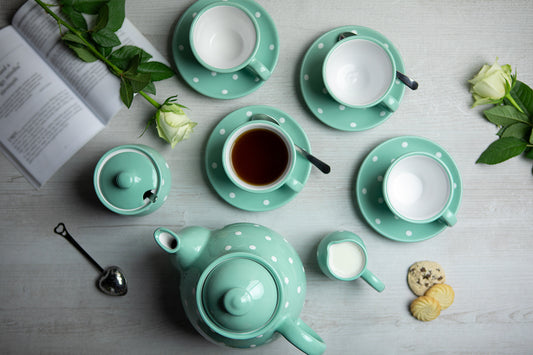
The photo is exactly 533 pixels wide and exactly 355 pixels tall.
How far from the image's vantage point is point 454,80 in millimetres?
912

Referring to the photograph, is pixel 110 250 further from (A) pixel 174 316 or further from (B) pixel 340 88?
(B) pixel 340 88

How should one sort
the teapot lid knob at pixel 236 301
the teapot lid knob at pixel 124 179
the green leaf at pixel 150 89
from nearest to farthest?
1. the teapot lid knob at pixel 236 301
2. the teapot lid knob at pixel 124 179
3. the green leaf at pixel 150 89

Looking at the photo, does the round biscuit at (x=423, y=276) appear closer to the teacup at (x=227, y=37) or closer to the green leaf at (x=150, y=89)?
the teacup at (x=227, y=37)

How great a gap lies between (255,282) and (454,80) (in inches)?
27.3

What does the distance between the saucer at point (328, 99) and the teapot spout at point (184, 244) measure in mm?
392

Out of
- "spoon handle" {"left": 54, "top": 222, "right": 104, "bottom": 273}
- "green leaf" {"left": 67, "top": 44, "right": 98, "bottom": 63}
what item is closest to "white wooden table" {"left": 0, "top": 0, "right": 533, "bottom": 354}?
"spoon handle" {"left": 54, "top": 222, "right": 104, "bottom": 273}

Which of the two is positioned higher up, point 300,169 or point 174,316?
point 300,169

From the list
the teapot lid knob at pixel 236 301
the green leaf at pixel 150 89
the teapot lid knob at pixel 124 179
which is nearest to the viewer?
the teapot lid knob at pixel 236 301

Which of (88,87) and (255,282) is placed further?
(88,87)

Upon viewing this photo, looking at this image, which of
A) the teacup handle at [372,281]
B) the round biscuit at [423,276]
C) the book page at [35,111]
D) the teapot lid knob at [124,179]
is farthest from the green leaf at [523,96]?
the book page at [35,111]

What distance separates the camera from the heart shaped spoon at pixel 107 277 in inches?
34.0

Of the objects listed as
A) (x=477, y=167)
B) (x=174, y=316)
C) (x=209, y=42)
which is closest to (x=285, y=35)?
(x=209, y=42)

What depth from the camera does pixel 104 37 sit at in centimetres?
82

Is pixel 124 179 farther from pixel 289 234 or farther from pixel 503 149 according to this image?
pixel 503 149
